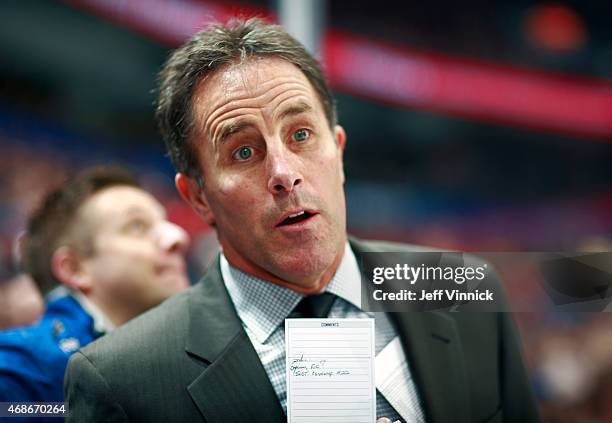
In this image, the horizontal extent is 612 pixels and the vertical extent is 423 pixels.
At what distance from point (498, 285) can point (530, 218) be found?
6097 mm

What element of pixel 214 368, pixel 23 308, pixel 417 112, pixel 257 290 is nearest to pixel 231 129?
pixel 257 290

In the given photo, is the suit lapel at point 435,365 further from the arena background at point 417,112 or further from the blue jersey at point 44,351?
the arena background at point 417,112

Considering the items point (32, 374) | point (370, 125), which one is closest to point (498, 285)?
point (32, 374)

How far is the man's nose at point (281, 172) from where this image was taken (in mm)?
1116

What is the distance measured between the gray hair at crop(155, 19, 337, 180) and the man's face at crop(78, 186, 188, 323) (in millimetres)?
425

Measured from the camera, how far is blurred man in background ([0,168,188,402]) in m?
1.65

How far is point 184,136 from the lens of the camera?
1274 millimetres

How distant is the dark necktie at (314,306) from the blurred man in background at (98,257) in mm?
593

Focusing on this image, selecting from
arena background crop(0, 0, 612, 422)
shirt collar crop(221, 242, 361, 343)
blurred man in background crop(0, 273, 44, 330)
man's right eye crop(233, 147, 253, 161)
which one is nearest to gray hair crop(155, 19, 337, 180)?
man's right eye crop(233, 147, 253, 161)

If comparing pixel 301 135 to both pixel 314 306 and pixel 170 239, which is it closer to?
pixel 314 306

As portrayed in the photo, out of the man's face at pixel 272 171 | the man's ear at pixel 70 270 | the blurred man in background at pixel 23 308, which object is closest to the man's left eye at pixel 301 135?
the man's face at pixel 272 171

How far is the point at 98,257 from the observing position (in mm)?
1732

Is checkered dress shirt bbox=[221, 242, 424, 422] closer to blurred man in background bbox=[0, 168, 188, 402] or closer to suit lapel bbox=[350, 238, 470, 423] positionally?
suit lapel bbox=[350, 238, 470, 423]

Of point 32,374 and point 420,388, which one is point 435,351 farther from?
point 32,374
